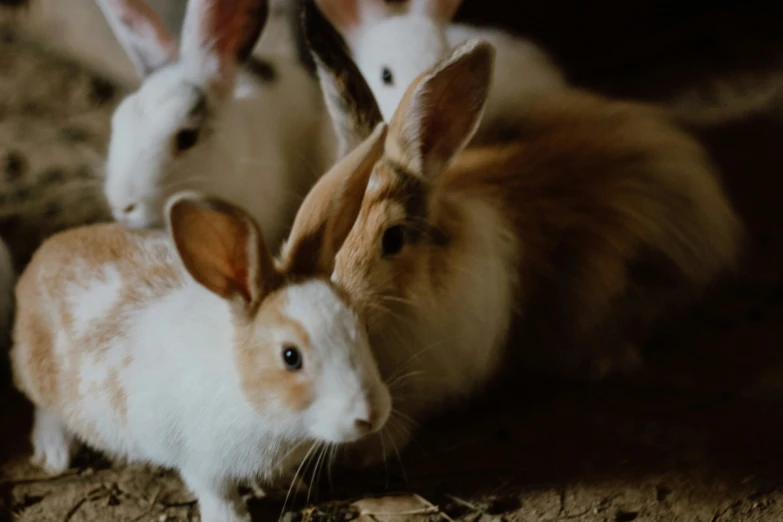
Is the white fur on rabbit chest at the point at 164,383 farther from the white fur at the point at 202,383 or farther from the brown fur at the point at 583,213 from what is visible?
the brown fur at the point at 583,213

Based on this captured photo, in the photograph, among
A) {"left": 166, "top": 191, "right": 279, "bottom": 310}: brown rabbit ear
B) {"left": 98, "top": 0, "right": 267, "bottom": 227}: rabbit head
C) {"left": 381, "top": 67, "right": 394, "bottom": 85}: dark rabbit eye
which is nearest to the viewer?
{"left": 166, "top": 191, "right": 279, "bottom": 310}: brown rabbit ear

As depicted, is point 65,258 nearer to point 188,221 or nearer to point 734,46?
point 188,221

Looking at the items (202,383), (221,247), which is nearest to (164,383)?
(202,383)

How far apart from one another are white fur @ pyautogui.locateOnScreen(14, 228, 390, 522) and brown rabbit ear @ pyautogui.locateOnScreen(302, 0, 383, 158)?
1.28 ft

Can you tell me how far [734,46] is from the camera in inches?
110

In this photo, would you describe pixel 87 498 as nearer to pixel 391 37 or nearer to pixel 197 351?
pixel 197 351

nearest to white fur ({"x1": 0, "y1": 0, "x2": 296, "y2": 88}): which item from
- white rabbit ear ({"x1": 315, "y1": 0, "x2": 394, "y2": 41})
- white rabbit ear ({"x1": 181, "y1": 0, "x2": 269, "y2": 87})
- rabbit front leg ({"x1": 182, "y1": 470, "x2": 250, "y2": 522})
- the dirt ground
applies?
white rabbit ear ({"x1": 315, "y1": 0, "x2": 394, "y2": 41})

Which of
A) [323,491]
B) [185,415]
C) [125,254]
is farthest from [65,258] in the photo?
[323,491]

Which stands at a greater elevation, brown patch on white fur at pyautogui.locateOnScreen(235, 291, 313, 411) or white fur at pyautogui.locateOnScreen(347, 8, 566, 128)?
white fur at pyautogui.locateOnScreen(347, 8, 566, 128)

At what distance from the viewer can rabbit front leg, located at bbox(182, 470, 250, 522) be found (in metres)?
1.43

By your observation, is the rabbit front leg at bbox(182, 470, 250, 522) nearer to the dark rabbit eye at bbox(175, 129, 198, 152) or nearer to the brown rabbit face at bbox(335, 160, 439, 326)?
the brown rabbit face at bbox(335, 160, 439, 326)

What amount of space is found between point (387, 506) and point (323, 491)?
5.3 inches

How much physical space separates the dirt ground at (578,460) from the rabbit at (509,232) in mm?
77

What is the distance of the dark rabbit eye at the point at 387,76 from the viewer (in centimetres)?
185
